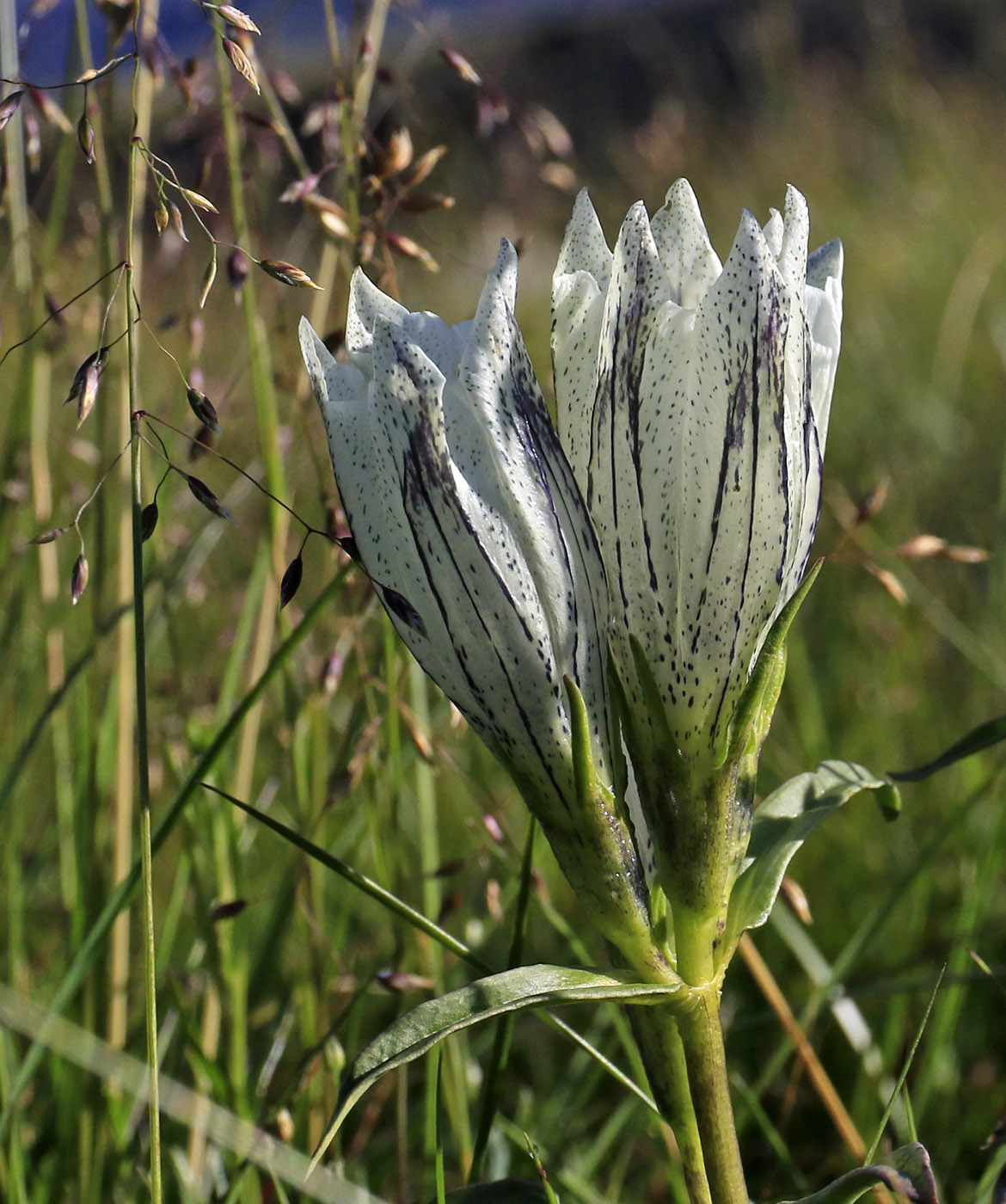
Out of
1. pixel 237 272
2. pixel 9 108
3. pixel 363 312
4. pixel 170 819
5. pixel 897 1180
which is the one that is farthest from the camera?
pixel 237 272

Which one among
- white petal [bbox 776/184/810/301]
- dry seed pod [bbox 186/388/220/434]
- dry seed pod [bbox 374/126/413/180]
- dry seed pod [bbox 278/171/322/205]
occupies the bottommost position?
dry seed pod [bbox 186/388/220/434]

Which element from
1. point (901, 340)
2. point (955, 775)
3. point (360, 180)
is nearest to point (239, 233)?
point (360, 180)

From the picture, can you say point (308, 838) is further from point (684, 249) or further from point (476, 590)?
point (684, 249)

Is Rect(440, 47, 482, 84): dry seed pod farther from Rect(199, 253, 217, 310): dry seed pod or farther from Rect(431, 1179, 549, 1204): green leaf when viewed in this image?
Rect(431, 1179, 549, 1204): green leaf

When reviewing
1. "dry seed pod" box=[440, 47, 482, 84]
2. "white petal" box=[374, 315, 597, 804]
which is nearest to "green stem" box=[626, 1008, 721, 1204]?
"white petal" box=[374, 315, 597, 804]

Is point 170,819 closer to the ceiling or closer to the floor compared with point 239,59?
closer to the floor

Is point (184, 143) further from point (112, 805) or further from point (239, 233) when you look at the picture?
point (112, 805)

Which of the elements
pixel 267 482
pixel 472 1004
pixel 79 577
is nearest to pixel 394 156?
pixel 267 482
